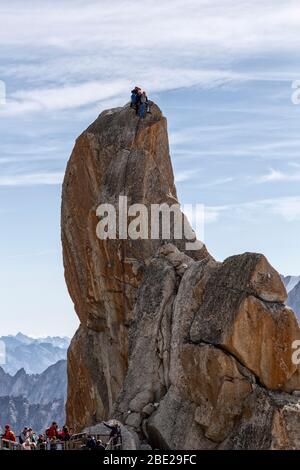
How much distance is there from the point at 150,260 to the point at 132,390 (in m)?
A: 10.3

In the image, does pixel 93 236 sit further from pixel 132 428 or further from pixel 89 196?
pixel 132 428

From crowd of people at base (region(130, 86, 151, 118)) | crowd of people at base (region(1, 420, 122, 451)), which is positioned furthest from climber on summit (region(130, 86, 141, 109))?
crowd of people at base (region(1, 420, 122, 451))

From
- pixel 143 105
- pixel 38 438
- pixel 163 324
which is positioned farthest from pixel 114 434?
pixel 143 105

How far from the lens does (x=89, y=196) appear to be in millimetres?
72500

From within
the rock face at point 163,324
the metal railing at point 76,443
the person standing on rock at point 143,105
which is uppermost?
the person standing on rock at point 143,105

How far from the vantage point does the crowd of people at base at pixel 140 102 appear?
231 feet

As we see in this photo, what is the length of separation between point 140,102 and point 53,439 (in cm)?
2777

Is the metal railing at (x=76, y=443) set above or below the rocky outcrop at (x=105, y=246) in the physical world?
below

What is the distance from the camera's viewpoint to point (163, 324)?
59188 mm

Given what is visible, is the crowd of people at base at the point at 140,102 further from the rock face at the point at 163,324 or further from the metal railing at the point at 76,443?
the metal railing at the point at 76,443

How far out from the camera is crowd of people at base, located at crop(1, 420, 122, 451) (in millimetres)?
48719

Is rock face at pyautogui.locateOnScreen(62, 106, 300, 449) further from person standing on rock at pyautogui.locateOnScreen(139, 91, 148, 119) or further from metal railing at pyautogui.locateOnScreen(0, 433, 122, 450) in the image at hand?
metal railing at pyautogui.locateOnScreen(0, 433, 122, 450)

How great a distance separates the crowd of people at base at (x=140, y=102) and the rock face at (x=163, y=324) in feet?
1.98

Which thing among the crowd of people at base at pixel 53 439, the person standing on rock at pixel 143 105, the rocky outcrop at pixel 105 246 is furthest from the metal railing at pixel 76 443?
the person standing on rock at pixel 143 105
